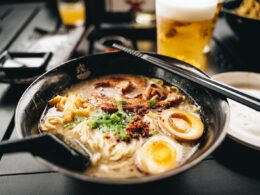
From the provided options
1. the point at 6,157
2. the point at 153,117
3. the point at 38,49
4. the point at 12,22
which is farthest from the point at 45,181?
the point at 12,22

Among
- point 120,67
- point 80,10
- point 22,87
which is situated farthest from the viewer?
point 80,10

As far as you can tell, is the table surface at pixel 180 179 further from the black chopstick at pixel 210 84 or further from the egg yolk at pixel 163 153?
the black chopstick at pixel 210 84

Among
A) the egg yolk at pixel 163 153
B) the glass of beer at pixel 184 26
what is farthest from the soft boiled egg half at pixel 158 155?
the glass of beer at pixel 184 26

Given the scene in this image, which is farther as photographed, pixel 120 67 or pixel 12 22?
pixel 12 22

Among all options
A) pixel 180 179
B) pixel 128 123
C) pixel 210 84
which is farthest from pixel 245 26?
pixel 180 179

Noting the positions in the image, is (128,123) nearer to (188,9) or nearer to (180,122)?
(180,122)

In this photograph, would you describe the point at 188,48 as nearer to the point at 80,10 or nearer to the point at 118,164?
the point at 118,164
